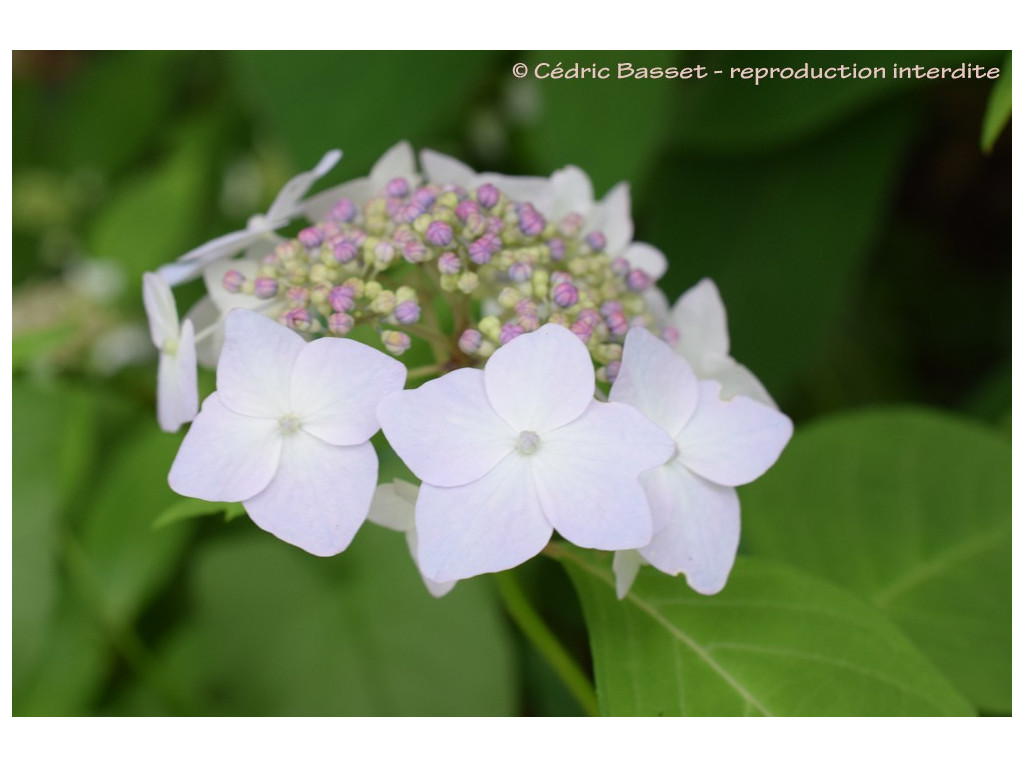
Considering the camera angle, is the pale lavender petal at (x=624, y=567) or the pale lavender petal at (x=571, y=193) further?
the pale lavender petal at (x=571, y=193)

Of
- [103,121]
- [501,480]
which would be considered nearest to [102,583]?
[501,480]

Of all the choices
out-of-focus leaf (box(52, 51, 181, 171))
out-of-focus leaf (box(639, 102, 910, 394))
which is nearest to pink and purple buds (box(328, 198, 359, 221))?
out-of-focus leaf (box(639, 102, 910, 394))

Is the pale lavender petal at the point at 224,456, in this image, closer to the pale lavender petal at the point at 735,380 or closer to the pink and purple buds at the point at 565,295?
the pink and purple buds at the point at 565,295

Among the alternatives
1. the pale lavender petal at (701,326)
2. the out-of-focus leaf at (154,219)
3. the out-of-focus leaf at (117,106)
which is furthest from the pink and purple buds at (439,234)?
the out-of-focus leaf at (117,106)

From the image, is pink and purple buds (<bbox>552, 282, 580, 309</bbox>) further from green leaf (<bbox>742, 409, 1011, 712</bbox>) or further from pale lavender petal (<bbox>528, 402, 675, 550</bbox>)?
green leaf (<bbox>742, 409, 1011, 712</bbox>)

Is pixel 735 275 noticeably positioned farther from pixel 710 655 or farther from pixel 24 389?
pixel 24 389

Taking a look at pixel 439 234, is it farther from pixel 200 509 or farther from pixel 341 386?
pixel 200 509
